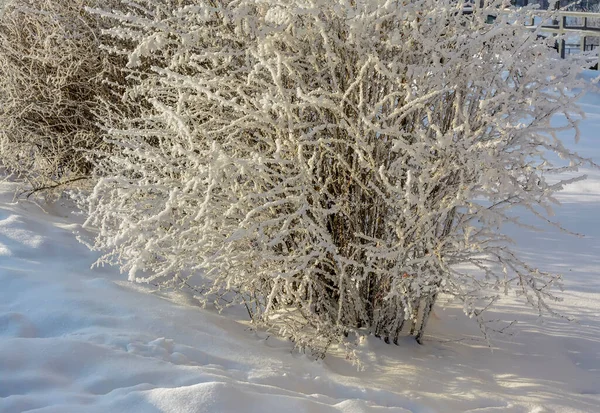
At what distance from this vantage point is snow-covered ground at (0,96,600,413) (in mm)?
2566

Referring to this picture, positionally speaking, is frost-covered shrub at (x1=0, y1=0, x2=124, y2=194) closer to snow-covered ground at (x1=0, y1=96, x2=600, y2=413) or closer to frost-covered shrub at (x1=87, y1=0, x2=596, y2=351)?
snow-covered ground at (x1=0, y1=96, x2=600, y2=413)

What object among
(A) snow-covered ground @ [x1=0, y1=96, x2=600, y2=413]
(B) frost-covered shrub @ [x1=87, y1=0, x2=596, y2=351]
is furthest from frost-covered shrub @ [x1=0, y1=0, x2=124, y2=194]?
(B) frost-covered shrub @ [x1=87, y1=0, x2=596, y2=351]

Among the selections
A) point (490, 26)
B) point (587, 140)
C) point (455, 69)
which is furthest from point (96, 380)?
point (587, 140)

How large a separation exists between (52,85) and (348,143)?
3.16 meters

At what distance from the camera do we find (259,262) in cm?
336

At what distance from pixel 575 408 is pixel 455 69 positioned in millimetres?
1612

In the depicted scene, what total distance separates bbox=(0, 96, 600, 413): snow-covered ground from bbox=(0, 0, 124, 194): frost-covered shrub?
1.18 m

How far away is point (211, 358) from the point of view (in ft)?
10.2

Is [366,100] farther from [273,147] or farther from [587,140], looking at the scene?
[587,140]

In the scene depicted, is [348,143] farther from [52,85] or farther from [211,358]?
[52,85]

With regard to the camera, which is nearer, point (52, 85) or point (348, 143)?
point (348, 143)

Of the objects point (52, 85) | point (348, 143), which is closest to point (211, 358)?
point (348, 143)

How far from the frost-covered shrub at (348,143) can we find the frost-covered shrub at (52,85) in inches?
73.1

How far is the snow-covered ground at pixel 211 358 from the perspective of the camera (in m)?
2.57
